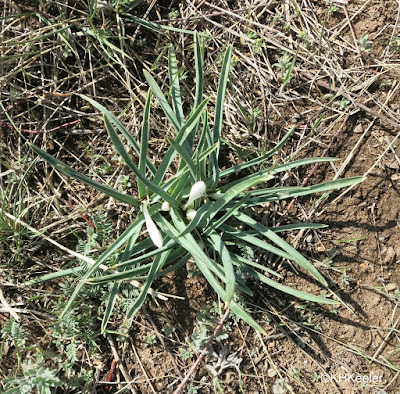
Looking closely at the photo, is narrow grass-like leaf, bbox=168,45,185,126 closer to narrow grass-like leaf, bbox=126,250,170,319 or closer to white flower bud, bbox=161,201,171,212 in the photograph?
white flower bud, bbox=161,201,171,212

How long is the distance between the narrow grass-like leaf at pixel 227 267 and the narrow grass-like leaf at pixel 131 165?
21 centimetres

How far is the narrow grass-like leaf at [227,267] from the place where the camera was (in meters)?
1.20

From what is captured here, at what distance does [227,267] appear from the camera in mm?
1316

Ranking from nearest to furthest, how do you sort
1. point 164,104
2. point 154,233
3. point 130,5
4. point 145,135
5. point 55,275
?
1. point 154,233
2. point 145,135
3. point 164,104
4. point 55,275
5. point 130,5

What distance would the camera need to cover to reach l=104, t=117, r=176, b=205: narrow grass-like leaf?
1222 millimetres

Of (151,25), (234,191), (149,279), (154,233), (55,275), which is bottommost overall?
(55,275)

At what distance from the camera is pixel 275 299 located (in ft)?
5.94

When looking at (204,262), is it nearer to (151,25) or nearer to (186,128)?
(186,128)

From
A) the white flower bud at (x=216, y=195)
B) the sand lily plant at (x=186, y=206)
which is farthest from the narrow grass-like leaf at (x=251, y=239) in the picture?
the white flower bud at (x=216, y=195)

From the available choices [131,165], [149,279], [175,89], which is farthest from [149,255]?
[175,89]

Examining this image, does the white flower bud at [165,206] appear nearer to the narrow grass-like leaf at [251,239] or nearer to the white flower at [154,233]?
the white flower at [154,233]

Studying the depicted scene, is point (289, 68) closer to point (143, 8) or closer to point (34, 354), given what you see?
point (143, 8)

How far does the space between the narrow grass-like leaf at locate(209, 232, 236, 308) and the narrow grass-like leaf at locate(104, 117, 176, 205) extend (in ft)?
0.69

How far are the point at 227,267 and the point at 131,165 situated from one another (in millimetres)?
448
